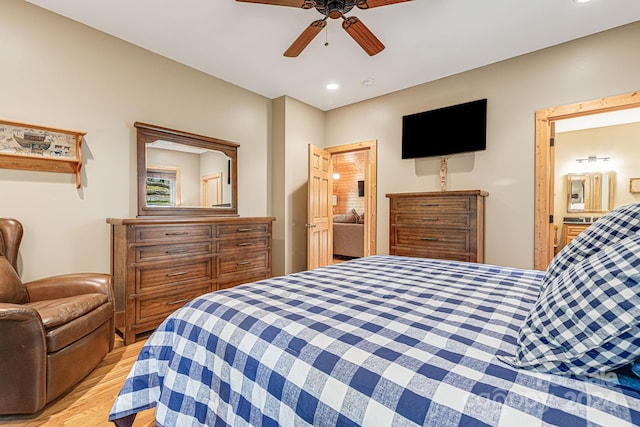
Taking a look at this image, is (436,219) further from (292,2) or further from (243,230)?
(292,2)

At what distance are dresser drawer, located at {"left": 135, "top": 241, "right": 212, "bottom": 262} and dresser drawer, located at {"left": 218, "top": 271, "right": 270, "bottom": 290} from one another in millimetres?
370

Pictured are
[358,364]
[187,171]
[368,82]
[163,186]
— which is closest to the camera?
[358,364]

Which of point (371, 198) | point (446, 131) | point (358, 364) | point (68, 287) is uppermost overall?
point (446, 131)

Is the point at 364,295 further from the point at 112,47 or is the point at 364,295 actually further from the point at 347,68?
the point at 112,47

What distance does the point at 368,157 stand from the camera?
4.32 m

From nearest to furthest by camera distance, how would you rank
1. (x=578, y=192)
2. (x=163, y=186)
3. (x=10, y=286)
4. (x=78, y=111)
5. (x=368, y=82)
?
(x=10, y=286)
(x=78, y=111)
(x=163, y=186)
(x=368, y=82)
(x=578, y=192)

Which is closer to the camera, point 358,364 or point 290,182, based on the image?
point 358,364

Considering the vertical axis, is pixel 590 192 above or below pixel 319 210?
above

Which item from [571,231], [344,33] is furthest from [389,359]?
[571,231]

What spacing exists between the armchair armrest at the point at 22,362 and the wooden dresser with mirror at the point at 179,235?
88 centimetres

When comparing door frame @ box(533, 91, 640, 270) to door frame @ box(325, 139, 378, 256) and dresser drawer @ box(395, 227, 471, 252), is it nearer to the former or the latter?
dresser drawer @ box(395, 227, 471, 252)

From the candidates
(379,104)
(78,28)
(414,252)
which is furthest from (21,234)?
(379,104)

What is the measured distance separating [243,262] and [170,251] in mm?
835

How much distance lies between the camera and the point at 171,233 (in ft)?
8.84
